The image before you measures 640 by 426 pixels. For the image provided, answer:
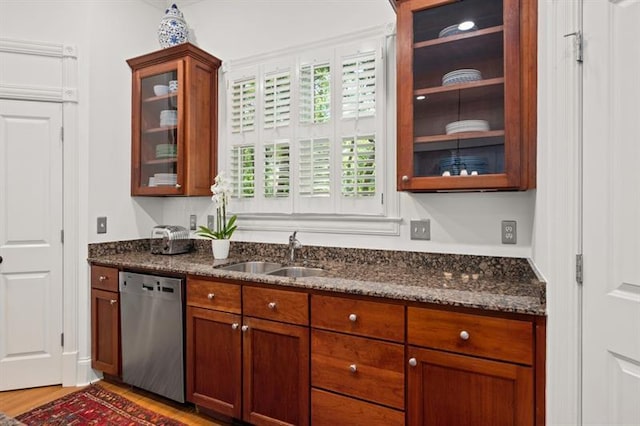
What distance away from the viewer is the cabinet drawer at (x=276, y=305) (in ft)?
5.91

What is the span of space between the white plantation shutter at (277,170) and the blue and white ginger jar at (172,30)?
1161mm

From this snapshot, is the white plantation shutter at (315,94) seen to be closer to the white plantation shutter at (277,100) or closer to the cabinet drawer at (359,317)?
the white plantation shutter at (277,100)

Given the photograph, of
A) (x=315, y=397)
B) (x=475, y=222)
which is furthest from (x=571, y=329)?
(x=315, y=397)

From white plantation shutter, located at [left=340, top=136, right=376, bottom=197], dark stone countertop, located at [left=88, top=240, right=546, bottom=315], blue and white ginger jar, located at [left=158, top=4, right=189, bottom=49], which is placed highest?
blue and white ginger jar, located at [left=158, top=4, right=189, bottom=49]

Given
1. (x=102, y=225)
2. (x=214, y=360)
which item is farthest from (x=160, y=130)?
(x=214, y=360)

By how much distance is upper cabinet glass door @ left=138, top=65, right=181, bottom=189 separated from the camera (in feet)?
9.17

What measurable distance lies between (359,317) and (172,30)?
265 centimetres

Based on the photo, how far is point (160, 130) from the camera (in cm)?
291

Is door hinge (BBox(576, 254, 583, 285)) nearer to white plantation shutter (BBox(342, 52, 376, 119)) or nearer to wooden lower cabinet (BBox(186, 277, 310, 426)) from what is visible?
wooden lower cabinet (BBox(186, 277, 310, 426))

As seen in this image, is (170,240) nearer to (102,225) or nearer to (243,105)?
(102,225)

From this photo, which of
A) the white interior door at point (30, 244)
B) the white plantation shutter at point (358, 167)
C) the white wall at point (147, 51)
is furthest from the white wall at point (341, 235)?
the white interior door at point (30, 244)

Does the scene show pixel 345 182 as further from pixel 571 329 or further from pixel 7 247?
pixel 7 247

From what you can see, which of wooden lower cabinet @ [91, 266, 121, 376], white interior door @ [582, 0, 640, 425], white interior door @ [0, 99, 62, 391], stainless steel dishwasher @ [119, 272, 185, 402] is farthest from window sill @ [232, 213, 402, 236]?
white interior door @ [0, 99, 62, 391]

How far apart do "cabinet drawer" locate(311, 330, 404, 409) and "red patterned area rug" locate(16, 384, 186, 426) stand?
1062mm
